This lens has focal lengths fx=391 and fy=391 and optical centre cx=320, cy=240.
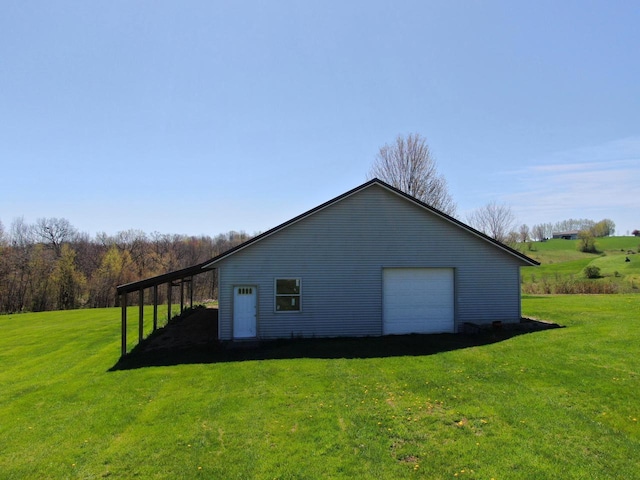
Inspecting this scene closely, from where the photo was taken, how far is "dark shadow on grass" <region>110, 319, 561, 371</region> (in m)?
11.9

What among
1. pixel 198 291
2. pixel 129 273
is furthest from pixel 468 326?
pixel 129 273

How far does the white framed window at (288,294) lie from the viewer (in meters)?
14.6

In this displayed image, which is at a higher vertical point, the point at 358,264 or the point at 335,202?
the point at 335,202

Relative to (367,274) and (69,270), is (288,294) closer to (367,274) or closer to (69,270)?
(367,274)

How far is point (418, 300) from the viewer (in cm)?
1539

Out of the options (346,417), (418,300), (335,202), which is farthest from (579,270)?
(346,417)

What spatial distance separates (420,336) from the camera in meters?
14.6

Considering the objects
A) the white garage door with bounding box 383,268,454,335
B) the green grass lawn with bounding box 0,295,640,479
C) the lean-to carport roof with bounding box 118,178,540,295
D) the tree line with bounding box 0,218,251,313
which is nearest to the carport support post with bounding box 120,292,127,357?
the lean-to carport roof with bounding box 118,178,540,295

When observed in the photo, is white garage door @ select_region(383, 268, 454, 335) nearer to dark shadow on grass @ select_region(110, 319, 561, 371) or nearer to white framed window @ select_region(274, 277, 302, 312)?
dark shadow on grass @ select_region(110, 319, 561, 371)

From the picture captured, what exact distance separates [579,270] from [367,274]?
3968 cm

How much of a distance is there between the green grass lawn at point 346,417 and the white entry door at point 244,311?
2958 millimetres

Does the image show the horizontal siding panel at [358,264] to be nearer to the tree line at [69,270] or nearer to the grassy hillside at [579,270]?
the grassy hillside at [579,270]

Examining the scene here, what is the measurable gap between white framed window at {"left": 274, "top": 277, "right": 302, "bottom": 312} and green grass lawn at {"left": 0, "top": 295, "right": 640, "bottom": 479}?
3561 millimetres

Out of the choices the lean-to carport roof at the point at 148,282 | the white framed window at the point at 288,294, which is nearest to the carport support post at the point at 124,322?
the lean-to carport roof at the point at 148,282
